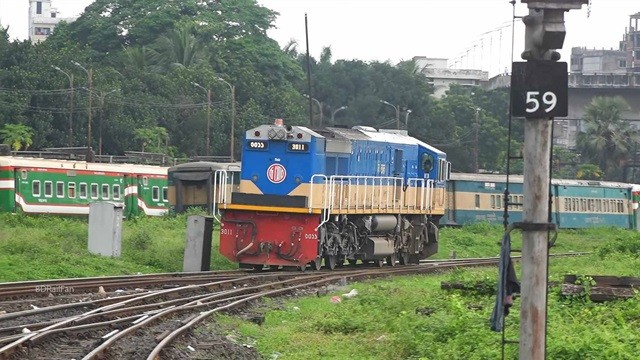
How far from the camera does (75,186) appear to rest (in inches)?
1804

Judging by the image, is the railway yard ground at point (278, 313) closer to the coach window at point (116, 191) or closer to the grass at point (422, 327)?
the grass at point (422, 327)

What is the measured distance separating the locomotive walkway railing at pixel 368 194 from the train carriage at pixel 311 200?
3cm

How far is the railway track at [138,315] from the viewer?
1429cm

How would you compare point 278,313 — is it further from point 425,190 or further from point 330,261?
point 425,190

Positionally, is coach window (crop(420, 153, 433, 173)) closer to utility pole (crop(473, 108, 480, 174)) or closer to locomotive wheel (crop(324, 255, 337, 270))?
locomotive wheel (crop(324, 255, 337, 270))

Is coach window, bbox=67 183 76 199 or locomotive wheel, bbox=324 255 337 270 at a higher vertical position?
coach window, bbox=67 183 76 199

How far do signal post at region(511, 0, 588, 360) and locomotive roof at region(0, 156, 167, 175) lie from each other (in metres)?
35.5

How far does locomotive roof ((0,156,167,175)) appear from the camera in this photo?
42625mm

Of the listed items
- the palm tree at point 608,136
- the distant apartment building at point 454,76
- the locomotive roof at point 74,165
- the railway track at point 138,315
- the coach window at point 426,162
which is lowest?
the railway track at point 138,315

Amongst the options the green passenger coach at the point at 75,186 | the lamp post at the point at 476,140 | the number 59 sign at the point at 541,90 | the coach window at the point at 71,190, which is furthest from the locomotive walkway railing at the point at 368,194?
the lamp post at the point at 476,140

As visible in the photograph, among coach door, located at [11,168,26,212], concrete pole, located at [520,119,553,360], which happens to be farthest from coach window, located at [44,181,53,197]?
concrete pole, located at [520,119,553,360]

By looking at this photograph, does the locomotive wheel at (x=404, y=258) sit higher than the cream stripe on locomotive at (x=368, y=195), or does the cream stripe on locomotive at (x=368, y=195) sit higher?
the cream stripe on locomotive at (x=368, y=195)

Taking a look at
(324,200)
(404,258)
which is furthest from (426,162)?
(324,200)

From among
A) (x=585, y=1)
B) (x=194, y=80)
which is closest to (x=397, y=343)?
(x=585, y=1)
